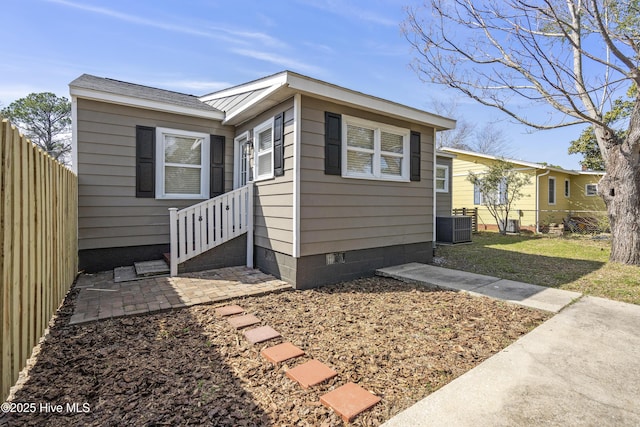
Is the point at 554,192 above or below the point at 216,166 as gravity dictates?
above

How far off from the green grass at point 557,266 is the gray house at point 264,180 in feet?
4.47

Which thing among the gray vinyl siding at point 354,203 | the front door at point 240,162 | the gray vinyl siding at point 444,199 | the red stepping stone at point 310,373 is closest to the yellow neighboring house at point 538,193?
the gray vinyl siding at point 444,199

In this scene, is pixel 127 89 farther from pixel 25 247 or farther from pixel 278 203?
pixel 25 247

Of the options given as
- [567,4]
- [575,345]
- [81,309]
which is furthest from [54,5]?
[567,4]

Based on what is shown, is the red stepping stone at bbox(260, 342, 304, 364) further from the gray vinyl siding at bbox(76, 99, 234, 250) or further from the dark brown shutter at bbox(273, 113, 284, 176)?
the gray vinyl siding at bbox(76, 99, 234, 250)

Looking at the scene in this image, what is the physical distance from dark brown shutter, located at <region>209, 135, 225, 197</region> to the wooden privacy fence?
2988mm

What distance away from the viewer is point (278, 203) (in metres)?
4.85

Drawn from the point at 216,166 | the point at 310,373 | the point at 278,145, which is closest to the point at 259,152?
the point at 278,145

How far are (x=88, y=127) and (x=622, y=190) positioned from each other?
10.8 metres

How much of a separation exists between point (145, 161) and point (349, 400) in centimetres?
552

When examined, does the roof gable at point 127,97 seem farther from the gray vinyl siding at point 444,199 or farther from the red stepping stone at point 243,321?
the gray vinyl siding at point 444,199

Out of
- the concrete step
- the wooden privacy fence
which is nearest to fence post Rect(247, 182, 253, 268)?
the concrete step

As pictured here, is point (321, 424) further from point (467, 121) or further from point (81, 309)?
point (467, 121)

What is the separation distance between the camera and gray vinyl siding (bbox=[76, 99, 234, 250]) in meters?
5.16
